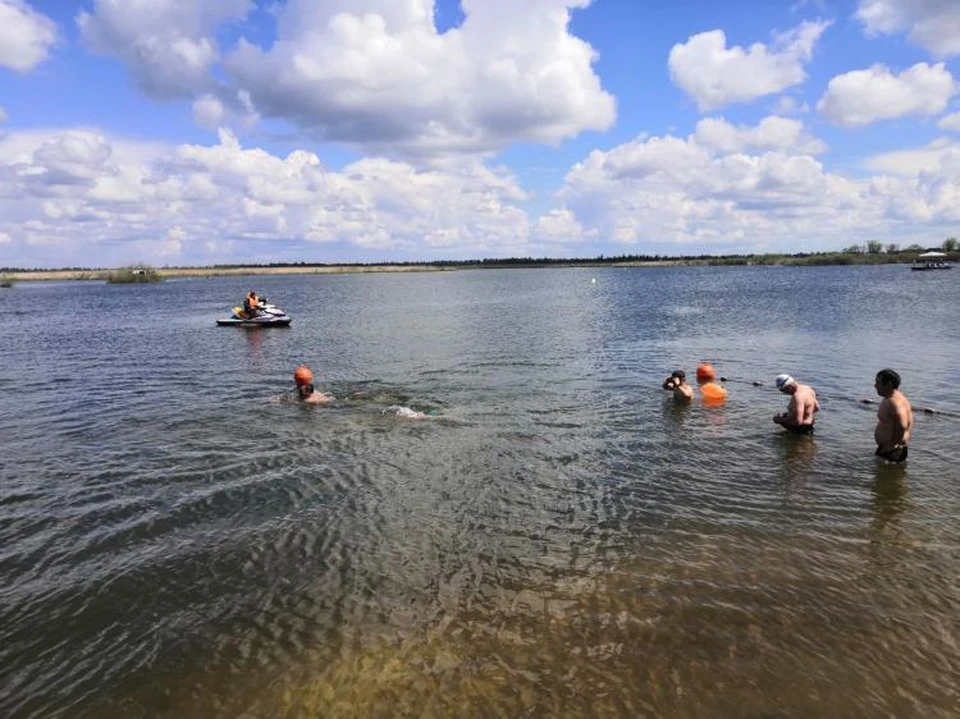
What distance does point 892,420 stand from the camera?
491 inches

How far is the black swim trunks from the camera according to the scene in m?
12.6

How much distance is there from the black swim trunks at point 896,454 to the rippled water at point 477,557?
21cm

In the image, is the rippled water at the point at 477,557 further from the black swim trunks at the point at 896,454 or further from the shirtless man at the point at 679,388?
the shirtless man at the point at 679,388

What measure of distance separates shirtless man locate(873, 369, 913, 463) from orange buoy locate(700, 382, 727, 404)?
238 inches

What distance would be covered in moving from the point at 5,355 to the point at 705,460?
35115 millimetres

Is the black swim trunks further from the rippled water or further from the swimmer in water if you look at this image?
the swimmer in water

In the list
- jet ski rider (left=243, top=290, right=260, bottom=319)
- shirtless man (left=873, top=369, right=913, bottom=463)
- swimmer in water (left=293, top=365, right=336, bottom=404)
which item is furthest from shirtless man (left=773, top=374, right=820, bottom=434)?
jet ski rider (left=243, top=290, right=260, bottom=319)

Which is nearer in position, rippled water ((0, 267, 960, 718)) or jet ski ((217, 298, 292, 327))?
rippled water ((0, 267, 960, 718))

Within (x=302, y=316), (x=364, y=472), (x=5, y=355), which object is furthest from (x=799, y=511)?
(x=302, y=316)

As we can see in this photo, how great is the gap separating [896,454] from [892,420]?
756 mm

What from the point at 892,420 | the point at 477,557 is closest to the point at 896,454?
the point at 892,420

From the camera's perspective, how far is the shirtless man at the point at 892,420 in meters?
12.1

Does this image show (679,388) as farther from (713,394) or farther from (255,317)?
(255,317)

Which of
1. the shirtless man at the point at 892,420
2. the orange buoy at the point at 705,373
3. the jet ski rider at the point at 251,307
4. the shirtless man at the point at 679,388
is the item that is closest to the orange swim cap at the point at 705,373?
the orange buoy at the point at 705,373
